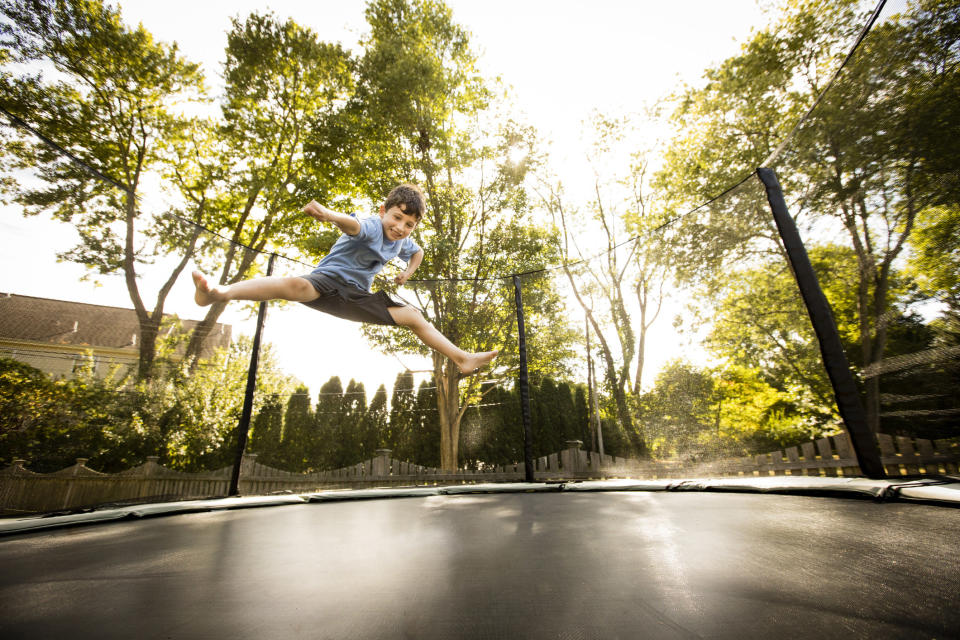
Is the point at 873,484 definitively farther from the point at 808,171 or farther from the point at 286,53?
the point at 286,53

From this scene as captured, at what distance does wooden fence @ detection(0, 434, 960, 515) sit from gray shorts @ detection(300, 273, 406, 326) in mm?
1887

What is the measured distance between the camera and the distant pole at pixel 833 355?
168cm

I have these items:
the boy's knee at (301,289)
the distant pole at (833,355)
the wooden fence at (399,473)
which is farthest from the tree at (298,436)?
the distant pole at (833,355)

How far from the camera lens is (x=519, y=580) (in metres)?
0.72

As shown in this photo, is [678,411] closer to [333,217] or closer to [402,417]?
[402,417]

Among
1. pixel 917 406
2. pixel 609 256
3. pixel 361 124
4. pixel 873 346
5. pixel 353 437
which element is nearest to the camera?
pixel 917 406

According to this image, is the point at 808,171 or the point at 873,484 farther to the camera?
the point at 808,171

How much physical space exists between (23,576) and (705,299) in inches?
209

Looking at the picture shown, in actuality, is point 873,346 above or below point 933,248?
below

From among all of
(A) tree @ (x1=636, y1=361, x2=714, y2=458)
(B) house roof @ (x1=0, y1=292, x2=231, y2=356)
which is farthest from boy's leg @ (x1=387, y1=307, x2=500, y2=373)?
(A) tree @ (x1=636, y1=361, x2=714, y2=458)

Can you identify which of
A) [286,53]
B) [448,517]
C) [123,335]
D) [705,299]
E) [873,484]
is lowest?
[448,517]

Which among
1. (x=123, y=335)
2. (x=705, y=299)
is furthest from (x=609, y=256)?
(x=123, y=335)

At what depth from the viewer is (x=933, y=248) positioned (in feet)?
5.49

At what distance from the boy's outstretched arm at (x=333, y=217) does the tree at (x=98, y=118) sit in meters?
1.59
